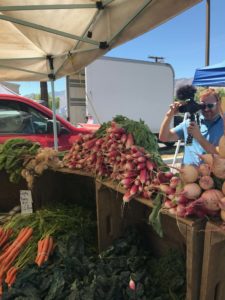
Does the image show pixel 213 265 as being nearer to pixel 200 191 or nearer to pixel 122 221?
pixel 200 191

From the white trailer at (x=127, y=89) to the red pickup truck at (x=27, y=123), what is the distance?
369 cm

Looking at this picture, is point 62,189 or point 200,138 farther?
point 62,189

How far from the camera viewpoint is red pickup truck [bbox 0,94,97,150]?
18.0 ft

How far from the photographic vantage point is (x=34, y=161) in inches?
117

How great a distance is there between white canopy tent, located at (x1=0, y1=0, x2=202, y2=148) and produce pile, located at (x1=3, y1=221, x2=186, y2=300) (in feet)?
5.97

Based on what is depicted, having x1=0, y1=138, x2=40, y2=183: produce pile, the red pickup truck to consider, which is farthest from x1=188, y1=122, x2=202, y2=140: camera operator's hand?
the red pickup truck

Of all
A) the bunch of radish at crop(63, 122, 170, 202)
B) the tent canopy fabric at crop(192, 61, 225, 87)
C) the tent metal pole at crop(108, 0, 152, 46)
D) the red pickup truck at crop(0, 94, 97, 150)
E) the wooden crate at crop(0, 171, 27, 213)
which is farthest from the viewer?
the tent canopy fabric at crop(192, 61, 225, 87)

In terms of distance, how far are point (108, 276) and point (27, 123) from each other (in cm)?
419

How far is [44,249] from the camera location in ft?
7.86

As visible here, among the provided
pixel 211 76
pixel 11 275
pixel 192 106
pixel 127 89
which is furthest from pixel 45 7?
pixel 127 89

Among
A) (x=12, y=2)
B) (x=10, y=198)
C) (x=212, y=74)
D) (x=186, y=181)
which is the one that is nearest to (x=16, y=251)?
(x=10, y=198)

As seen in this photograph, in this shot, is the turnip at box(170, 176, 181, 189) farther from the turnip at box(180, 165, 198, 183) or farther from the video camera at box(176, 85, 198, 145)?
the video camera at box(176, 85, 198, 145)

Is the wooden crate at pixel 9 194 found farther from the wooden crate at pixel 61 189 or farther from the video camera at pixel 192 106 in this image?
the video camera at pixel 192 106

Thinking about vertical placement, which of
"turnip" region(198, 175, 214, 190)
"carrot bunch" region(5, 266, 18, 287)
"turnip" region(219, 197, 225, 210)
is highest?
"turnip" region(198, 175, 214, 190)
